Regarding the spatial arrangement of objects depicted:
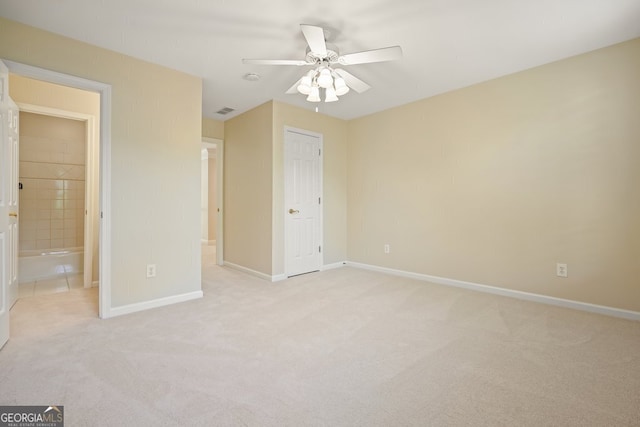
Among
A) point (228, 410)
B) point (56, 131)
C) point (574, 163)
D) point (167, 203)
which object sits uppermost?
point (56, 131)

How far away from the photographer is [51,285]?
3.70 meters

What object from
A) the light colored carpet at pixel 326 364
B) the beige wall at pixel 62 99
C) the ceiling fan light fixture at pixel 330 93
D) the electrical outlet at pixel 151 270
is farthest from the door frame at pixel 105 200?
the ceiling fan light fixture at pixel 330 93

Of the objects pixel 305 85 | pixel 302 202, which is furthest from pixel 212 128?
pixel 305 85

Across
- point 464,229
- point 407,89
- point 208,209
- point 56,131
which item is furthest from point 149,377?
point 208,209

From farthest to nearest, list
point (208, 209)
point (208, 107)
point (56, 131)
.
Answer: point (208, 209), point (56, 131), point (208, 107)

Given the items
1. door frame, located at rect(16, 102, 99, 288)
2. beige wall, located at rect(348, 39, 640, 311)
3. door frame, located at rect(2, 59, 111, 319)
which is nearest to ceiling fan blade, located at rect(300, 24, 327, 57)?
door frame, located at rect(2, 59, 111, 319)

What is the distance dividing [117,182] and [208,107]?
201 cm

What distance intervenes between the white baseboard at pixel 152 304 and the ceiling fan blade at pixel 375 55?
106 inches

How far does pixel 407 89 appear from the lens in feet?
11.9

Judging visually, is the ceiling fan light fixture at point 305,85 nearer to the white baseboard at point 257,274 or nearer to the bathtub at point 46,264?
the white baseboard at point 257,274

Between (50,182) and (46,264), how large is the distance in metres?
1.52

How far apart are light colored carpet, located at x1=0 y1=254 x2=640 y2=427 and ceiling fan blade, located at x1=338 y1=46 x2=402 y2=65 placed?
206 centimetres

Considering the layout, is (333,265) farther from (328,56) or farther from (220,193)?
(328,56)

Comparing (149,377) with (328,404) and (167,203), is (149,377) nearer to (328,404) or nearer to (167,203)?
(328,404)
